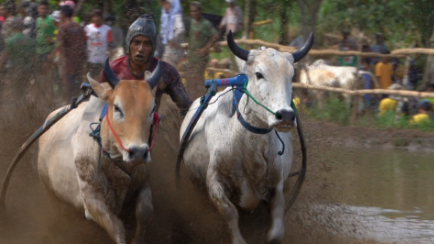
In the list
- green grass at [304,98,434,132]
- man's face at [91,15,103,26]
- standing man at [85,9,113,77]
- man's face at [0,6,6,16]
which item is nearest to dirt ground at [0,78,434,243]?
standing man at [85,9,113,77]

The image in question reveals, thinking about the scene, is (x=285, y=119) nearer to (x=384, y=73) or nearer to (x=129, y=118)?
(x=129, y=118)

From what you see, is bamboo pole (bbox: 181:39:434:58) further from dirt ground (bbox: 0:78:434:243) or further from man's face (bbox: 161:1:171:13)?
dirt ground (bbox: 0:78:434:243)

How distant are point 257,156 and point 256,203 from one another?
380 mm

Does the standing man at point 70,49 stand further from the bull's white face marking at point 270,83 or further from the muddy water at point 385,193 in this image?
the bull's white face marking at point 270,83

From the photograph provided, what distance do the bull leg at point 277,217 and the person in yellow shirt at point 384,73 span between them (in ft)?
21.3

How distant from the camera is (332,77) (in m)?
12.2

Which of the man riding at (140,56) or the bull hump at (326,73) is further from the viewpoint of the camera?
the bull hump at (326,73)

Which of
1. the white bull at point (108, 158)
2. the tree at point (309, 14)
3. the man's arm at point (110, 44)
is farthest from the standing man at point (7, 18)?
the tree at point (309, 14)

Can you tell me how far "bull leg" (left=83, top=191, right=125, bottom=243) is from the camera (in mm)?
5297

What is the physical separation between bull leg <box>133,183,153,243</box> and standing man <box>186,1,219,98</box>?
94.4 inches

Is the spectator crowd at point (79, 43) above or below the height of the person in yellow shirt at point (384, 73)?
above

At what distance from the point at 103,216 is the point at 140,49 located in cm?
136

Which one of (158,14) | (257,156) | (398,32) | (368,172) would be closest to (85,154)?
(257,156)

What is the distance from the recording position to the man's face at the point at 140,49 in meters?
5.93
